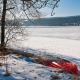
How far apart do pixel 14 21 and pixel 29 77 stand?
720 centimetres

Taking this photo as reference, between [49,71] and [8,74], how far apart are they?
1.19m

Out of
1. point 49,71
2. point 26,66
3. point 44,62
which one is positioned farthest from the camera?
point 44,62

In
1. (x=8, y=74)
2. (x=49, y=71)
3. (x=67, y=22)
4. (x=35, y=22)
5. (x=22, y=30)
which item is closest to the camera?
(x=8, y=74)

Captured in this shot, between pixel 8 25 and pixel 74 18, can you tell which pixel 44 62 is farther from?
pixel 74 18

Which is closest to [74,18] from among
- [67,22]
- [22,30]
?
[67,22]

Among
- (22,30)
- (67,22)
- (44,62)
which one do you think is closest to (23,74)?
(44,62)

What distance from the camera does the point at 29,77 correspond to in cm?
452

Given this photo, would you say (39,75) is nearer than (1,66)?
Yes

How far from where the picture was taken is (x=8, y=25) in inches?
448

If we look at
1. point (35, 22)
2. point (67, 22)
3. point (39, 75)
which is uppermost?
point (35, 22)

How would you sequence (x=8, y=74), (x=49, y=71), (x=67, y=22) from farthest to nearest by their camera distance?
(x=67, y=22) < (x=49, y=71) < (x=8, y=74)

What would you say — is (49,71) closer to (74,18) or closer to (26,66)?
(26,66)

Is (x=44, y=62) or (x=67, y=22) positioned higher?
(x=44, y=62)

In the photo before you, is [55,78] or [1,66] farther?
[1,66]
